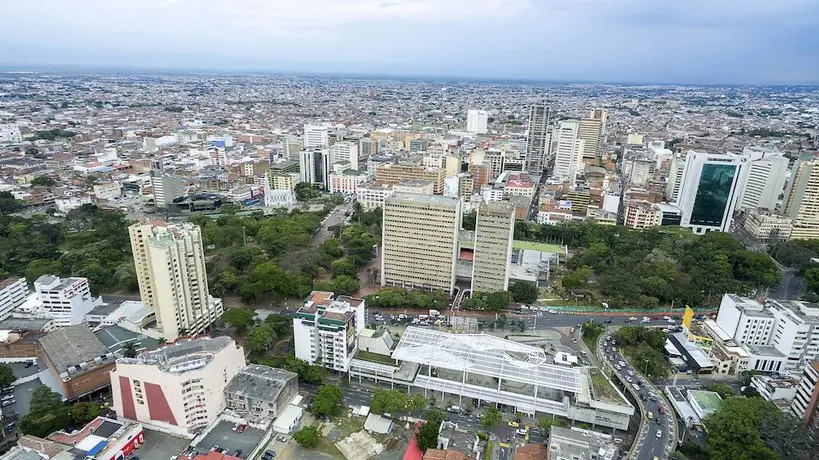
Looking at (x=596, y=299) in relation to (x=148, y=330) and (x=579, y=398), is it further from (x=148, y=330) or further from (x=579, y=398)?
(x=148, y=330)

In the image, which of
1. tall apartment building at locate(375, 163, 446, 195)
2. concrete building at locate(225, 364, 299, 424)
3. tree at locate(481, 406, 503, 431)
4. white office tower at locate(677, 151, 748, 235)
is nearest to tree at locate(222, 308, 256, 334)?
concrete building at locate(225, 364, 299, 424)

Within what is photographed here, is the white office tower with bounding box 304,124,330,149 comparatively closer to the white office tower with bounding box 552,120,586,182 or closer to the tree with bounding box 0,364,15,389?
the white office tower with bounding box 552,120,586,182

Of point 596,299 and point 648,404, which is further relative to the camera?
point 596,299

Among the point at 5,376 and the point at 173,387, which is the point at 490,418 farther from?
the point at 5,376

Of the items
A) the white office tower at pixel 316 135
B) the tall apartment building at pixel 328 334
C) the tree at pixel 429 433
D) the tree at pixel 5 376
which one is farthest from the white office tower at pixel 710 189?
the tree at pixel 5 376

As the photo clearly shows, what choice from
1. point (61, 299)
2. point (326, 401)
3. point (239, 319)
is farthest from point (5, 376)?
point (326, 401)

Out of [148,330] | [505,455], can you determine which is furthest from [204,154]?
[505,455]

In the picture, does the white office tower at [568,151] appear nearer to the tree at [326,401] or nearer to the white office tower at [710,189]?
the white office tower at [710,189]
